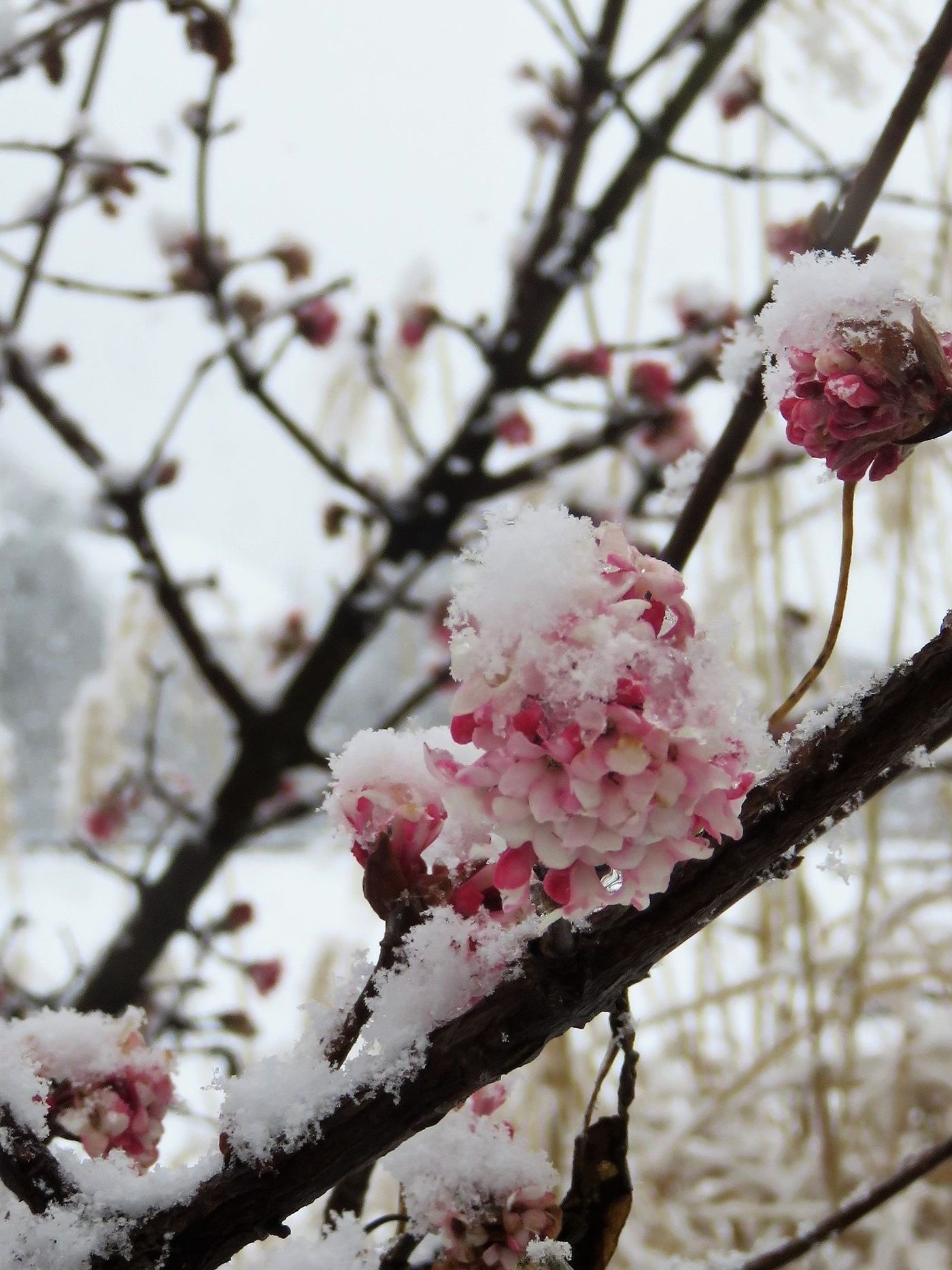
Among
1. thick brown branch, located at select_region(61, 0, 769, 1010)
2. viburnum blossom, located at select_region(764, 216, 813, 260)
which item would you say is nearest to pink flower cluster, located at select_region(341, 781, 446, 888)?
thick brown branch, located at select_region(61, 0, 769, 1010)

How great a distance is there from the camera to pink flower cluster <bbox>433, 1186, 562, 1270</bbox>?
23 centimetres

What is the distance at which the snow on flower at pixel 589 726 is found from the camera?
0.18 m

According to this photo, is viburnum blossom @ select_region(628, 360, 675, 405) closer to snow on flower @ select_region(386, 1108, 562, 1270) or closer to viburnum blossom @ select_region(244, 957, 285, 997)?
viburnum blossom @ select_region(244, 957, 285, 997)

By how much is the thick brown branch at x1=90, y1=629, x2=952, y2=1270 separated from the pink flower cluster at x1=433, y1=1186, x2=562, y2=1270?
0.05m

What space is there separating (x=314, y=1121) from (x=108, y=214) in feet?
2.94

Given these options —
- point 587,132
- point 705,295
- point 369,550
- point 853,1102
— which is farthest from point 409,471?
point 853,1102

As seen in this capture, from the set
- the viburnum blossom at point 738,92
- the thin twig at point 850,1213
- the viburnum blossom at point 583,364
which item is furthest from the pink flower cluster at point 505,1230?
the viburnum blossom at point 738,92

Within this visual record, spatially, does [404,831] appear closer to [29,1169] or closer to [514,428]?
[29,1169]

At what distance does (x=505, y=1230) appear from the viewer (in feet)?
0.77

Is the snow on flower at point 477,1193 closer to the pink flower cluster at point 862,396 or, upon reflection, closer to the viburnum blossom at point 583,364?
the pink flower cluster at point 862,396

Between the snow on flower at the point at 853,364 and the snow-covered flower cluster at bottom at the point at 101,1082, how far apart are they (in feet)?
0.82

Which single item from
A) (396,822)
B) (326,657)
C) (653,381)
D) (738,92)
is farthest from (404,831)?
(738,92)

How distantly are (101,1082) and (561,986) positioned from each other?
0.16 m

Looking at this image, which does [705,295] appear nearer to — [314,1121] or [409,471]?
[409,471]
